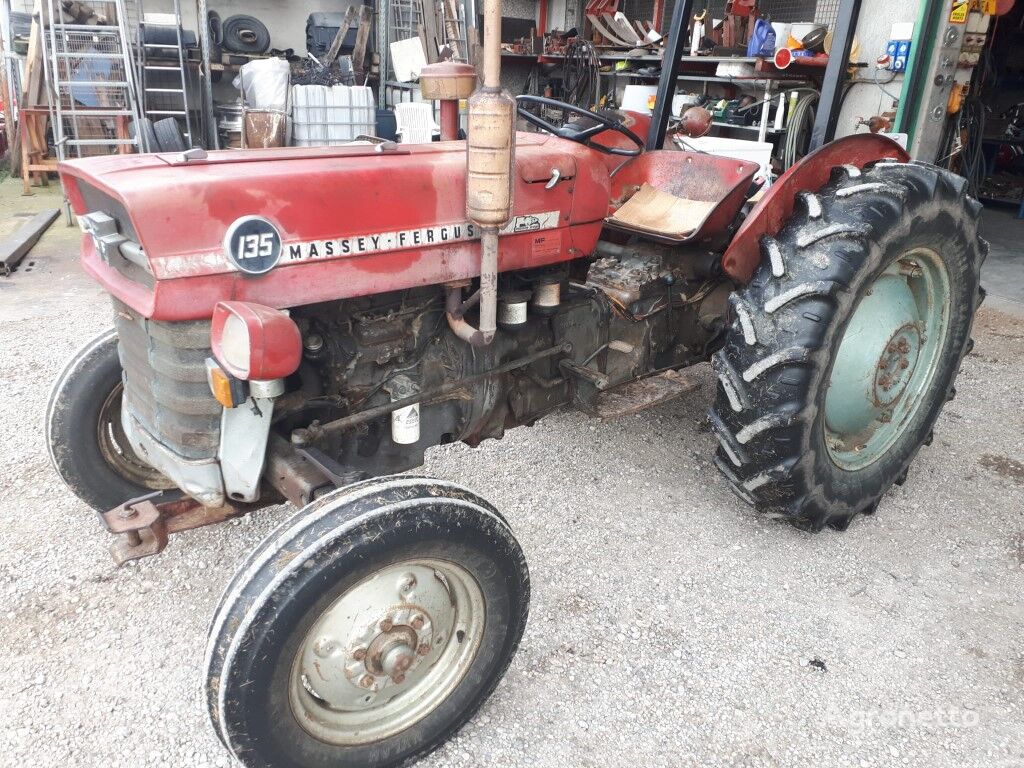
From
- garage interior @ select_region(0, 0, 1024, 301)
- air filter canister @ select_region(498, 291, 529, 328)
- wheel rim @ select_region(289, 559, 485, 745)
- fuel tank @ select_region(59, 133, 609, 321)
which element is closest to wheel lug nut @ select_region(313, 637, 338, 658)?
wheel rim @ select_region(289, 559, 485, 745)

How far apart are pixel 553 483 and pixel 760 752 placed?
129 centimetres

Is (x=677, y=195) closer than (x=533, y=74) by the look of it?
Yes

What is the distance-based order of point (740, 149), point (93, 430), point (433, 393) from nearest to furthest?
1. point (433, 393)
2. point (93, 430)
3. point (740, 149)

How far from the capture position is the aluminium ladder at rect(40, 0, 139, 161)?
290 inches

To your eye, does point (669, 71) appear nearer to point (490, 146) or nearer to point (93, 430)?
point (490, 146)

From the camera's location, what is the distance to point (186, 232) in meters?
1.62

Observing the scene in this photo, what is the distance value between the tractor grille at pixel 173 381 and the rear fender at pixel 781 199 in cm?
159

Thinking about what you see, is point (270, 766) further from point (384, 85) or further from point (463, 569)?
point (384, 85)

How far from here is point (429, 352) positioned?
2.24 meters

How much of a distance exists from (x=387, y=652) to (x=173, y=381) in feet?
2.57

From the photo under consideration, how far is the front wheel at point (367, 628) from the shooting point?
1.48 meters

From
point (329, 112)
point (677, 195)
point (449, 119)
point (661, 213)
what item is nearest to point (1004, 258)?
point (677, 195)

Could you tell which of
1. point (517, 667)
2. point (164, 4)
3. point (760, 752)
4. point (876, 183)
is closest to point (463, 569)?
point (517, 667)

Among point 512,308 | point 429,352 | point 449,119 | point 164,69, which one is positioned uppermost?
point 449,119
